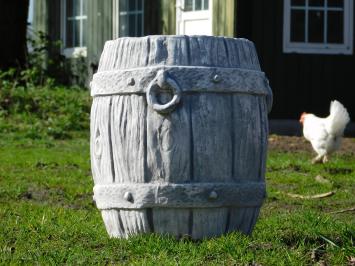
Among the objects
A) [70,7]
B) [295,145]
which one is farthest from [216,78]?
[70,7]

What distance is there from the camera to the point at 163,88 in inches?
223

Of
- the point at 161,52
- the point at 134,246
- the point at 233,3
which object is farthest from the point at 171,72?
the point at 233,3

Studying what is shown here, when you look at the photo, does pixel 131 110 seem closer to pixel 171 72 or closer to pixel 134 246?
pixel 171 72

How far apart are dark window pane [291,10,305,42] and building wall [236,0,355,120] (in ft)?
0.96

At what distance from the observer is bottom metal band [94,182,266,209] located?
5719mm

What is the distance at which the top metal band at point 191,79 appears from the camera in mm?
5699

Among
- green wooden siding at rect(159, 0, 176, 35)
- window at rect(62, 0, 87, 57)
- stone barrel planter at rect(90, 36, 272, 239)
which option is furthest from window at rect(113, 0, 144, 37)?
stone barrel planter at rect(90, 36, 272, 239)

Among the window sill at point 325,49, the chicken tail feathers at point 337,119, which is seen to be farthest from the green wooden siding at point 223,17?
the chicken tail feathers at point 337,119

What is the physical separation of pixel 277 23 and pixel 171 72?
1096 cm

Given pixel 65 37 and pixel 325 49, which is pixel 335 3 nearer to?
pixel 325 49

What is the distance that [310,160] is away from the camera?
11719mm

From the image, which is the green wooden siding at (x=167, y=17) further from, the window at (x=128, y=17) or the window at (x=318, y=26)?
the window at (x=318, y=26)

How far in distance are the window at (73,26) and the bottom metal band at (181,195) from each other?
14534mm

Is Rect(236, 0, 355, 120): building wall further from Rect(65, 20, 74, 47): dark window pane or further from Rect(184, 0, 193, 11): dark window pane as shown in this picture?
Rect(65, 20, 74, 47): dark window pane
